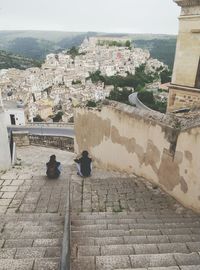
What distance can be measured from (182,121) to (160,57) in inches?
6619

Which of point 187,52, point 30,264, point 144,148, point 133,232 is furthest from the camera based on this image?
point 187,52

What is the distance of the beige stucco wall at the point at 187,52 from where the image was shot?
10.2 m

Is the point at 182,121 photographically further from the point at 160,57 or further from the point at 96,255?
the point at 160,57

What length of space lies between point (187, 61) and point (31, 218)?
27.3 ft

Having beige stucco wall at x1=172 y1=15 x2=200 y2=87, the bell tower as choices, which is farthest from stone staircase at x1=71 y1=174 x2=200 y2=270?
beige stucco wall at x1=172 y1=15 x2=200 y2=87

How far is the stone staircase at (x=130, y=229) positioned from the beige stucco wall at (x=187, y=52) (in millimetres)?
5369

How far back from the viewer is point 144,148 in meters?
7.03

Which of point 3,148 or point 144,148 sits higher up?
point 144,148

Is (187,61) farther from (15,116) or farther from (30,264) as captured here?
(15,116)

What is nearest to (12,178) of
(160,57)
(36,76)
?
(36,76)

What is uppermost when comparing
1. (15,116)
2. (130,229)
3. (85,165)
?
(130,229)

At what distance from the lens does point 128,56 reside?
137 metres

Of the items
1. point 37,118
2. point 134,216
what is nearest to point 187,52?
point 134,216

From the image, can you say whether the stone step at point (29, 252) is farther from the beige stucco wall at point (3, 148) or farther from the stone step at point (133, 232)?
the beige stucco wall at point (3, 148)
